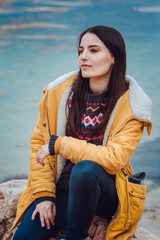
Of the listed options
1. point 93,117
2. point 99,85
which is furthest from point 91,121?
point 99,85

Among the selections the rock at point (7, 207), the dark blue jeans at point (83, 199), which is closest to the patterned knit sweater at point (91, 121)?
the dark blue jeans at point (83, 199)

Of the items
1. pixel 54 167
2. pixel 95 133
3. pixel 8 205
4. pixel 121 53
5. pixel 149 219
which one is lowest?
pixel 149 219

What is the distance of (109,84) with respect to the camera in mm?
2012

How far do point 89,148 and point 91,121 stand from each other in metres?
0.28

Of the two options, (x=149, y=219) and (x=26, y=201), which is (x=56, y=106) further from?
(x=149, y=219)

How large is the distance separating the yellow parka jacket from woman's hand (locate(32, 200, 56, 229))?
0.20ft

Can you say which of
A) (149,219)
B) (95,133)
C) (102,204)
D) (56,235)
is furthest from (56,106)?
(149,219)

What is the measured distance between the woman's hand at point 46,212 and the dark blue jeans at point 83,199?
45 mm

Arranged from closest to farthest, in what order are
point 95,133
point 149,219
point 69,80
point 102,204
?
point 102,204 → point 95,133 → point 69,80 → point 149,219

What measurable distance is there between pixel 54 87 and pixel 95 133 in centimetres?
37

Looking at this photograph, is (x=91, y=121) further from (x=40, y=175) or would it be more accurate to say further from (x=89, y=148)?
(x=40, y=175)

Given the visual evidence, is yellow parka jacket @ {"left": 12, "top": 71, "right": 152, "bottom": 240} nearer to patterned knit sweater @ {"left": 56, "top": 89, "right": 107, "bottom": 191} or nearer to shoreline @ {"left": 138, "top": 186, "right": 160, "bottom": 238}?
patterned knit sweater @ {"left": 56, "top": 89, "right": 107, "bottom": 191}

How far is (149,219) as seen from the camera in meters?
3.58

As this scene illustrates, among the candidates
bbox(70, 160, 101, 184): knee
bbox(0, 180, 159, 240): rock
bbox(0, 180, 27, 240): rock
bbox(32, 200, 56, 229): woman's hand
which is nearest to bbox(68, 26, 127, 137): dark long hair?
bbox(70, 160, 101, 184): knee
